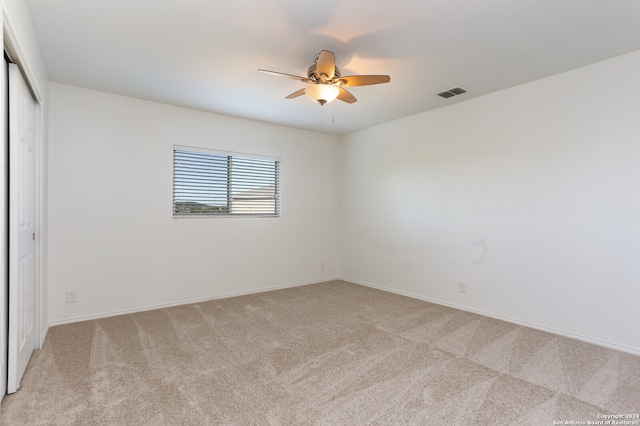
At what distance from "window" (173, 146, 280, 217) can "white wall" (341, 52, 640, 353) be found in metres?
1.72

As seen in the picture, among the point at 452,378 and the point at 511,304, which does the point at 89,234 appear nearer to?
the point at 452,378

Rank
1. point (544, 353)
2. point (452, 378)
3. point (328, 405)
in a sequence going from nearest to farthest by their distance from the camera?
point (328, 405), point (452, 378), point (544, 353)

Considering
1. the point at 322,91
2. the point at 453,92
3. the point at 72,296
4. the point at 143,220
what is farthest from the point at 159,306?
the point at 453,92

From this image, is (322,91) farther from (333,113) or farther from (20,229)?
(20,229)

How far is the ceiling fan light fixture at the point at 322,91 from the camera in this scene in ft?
8.47

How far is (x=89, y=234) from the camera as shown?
137 inches

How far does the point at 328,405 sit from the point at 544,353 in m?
1.93

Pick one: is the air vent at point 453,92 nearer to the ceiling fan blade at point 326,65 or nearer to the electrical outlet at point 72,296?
the ceiling fan blade at point 326,65

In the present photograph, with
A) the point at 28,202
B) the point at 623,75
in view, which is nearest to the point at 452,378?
the point at 623,75

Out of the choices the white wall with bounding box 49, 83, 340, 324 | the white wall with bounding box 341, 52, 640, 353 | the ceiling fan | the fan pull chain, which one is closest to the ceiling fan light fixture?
the ceiling fan

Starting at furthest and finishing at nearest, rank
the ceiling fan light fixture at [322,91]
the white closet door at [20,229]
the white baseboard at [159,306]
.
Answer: the white baseboard at [159,306], the ceiling fan light fixture at [322,91], the white closet door at [20,229]

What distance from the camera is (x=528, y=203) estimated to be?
3.31m

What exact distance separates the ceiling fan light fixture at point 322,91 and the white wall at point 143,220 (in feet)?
7.05

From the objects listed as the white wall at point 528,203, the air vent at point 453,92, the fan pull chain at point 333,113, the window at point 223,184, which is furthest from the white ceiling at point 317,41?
the window at point 223,184
